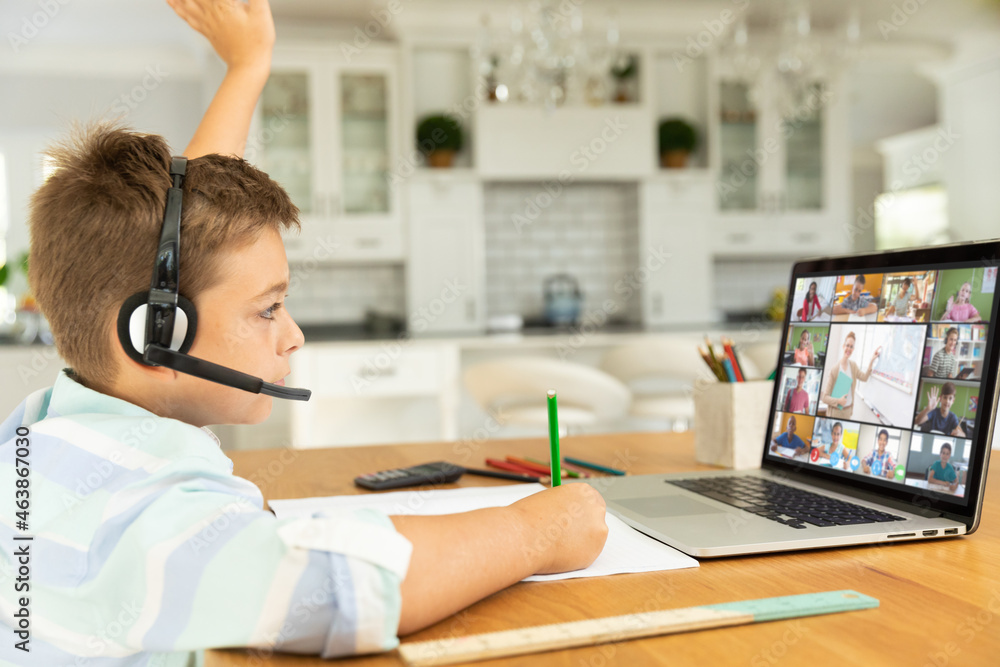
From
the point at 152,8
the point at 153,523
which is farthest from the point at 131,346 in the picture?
the point at 152,8

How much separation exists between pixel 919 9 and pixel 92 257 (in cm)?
497

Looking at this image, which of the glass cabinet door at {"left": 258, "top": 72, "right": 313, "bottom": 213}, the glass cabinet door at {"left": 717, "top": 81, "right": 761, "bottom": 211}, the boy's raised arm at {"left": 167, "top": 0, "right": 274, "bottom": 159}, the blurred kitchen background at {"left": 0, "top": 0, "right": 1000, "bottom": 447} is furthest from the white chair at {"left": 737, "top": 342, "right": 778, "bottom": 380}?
the glass cabinet door at {"left": 258, "top": 72, "right": 313, "bottom": 213}

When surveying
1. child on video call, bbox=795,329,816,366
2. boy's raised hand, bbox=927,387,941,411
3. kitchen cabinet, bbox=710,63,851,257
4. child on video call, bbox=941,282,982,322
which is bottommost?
boy's raised hand, bbox=927,387,941,411

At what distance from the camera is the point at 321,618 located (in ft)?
1.46

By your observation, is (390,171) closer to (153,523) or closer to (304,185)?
(304,185)

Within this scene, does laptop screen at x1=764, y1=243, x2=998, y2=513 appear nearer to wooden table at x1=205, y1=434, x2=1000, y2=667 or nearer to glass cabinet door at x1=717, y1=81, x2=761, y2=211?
wooden table at x1=205, y1=434, x2=1000, y2=667

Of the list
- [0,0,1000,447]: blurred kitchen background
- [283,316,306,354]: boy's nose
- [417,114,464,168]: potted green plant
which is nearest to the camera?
[283,316,306,354]: boy's nose

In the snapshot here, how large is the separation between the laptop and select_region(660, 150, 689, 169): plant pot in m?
3.49

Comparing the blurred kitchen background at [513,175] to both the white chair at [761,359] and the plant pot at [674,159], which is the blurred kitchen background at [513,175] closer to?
the plant pot at [674,159]

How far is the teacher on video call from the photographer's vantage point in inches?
31.3

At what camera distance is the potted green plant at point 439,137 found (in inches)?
159

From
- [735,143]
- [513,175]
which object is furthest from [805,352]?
[735,143]

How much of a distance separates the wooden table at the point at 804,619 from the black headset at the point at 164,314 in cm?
20

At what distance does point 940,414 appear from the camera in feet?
2.27
